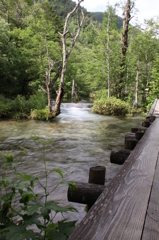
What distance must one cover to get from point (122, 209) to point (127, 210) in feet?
0.12

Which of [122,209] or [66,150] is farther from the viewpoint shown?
[66,150]

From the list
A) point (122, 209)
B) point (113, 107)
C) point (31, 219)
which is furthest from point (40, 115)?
point (122, 209)

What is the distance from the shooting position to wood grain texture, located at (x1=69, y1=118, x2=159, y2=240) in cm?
130

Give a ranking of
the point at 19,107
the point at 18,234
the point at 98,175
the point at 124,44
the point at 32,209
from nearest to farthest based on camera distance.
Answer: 1. the point at 18,234
2. the point at 32,209
3. the point at 98,175
4. the point at 19,107
5. the point at 124,44

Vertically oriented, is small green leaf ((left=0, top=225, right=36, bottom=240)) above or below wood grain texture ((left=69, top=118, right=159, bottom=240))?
below

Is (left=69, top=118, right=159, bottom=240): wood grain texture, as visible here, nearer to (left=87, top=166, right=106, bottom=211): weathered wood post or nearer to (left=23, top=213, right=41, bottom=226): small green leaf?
(left=87, top=166, right=106, bottom=211): weathered wood post

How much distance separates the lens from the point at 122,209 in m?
1.59

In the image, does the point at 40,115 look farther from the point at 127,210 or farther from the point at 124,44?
the point at 127,210

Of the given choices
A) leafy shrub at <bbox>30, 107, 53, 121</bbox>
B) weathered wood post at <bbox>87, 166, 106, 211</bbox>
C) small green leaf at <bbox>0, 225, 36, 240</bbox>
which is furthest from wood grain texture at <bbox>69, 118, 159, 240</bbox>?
leafy shrub at <bbox>30, 107, 53, 121</bbox>

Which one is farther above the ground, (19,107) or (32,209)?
(32,209)

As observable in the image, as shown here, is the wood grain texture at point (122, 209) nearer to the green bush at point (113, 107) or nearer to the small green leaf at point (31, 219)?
the small green leaf at point (31, 219)

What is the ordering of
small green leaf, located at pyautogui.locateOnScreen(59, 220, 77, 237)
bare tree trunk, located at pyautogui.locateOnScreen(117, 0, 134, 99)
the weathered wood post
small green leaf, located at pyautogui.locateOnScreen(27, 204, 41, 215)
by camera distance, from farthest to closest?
bare tree trunk, located at pyautogui.locateOnScreen(117, 0, 134, 99) < the weathered wood post < small green leaf, located at pyautogui.locateOnScreen(59, 220, 77, 237) < small green leaf, located at pyautogui.locateOnScreen(27, 204, 41, 215)

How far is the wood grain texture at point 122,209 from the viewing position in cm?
130

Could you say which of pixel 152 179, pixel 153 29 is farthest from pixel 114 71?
pixel 152 179
